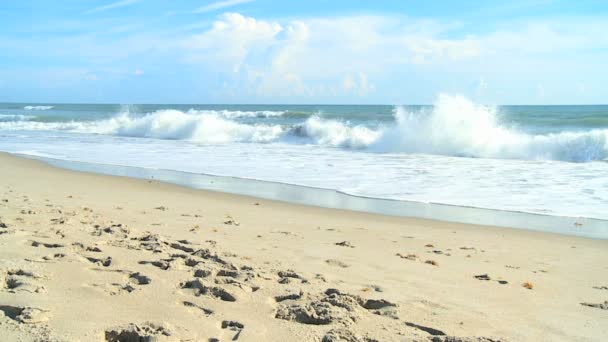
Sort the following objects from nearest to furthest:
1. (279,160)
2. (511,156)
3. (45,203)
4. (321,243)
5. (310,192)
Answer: (321,243) → (45,203) → (310,192) → (279,160) → (511,156)

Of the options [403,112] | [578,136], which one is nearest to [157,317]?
[578,136]

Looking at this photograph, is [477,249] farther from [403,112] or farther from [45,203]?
[403,112]

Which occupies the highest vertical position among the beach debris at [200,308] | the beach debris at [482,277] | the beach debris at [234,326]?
the beach debris at [200,308]

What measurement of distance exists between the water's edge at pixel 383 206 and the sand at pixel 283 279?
523mm

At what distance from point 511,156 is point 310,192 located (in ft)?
31.7

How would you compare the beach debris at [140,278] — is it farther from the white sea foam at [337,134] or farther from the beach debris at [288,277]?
the white sea foam at [337,134]

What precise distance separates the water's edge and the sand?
0.52 metres

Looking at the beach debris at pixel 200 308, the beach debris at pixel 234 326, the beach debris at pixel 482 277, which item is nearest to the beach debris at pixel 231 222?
the beach debris at pixel 482 277

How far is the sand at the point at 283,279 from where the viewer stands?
2969 millimetres

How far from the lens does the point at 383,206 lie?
27.3 feet

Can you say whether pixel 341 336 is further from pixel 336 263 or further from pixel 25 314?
pixel 336 263

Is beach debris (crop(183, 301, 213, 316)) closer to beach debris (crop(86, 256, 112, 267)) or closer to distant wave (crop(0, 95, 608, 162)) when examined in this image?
beach debris (crop(86, 256, 112, 267))

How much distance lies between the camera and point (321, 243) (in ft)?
18.2

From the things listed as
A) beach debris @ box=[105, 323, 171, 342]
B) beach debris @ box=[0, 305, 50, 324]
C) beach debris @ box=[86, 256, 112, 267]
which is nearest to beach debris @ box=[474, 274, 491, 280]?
beach debris @ box=[105, 323, 171, 342]
